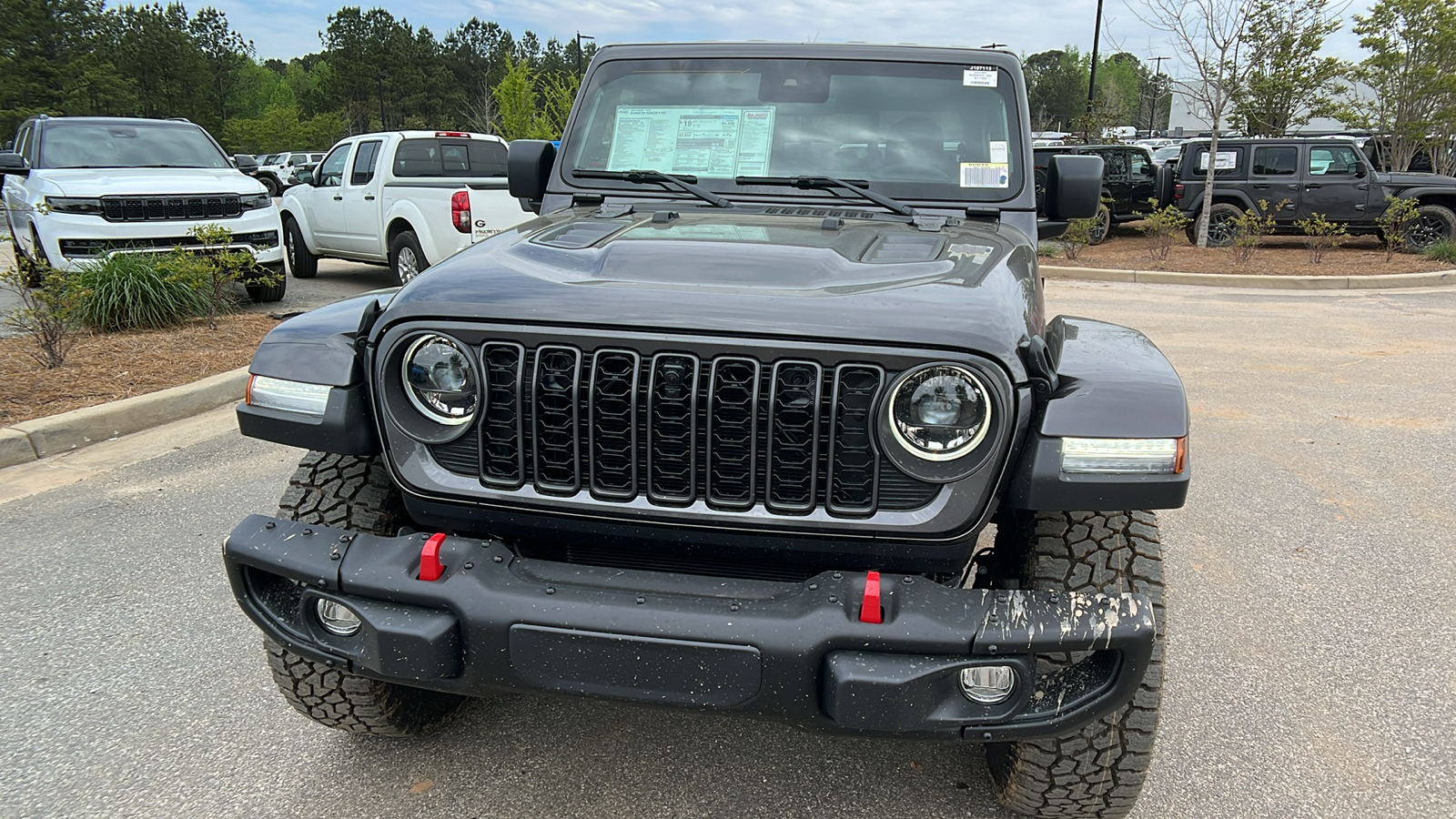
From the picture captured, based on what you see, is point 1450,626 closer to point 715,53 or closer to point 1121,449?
point 1121,449

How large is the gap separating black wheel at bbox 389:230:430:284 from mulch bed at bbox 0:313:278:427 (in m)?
2.02

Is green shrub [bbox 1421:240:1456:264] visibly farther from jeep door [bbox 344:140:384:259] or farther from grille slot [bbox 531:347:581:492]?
grille slot [bbox 531:347:581:492]

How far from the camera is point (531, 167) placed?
343cm

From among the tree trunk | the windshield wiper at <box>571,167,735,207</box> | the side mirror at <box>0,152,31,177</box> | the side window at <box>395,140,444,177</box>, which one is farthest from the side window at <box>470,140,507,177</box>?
the tree trunk

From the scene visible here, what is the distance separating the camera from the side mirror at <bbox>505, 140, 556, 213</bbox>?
3430 mm

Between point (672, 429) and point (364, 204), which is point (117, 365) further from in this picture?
point (672, 429)

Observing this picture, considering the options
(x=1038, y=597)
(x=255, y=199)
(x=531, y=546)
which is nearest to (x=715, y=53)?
(x=531, y=546)

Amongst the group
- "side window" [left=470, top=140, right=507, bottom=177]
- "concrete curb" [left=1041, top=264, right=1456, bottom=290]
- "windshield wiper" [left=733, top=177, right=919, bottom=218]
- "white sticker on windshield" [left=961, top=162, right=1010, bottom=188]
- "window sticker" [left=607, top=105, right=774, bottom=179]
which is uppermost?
"side window" [left=470, top=140, right=507, bottom=177]

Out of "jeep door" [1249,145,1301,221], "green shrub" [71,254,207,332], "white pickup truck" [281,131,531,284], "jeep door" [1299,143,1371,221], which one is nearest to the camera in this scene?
"green shrub" [71,254,207,332]

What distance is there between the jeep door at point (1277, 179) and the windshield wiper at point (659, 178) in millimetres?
14661

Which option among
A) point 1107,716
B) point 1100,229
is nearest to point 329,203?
point 1107,716

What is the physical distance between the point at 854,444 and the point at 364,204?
376 inches

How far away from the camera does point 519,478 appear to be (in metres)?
1.97

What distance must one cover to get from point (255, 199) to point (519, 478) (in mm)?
8105
